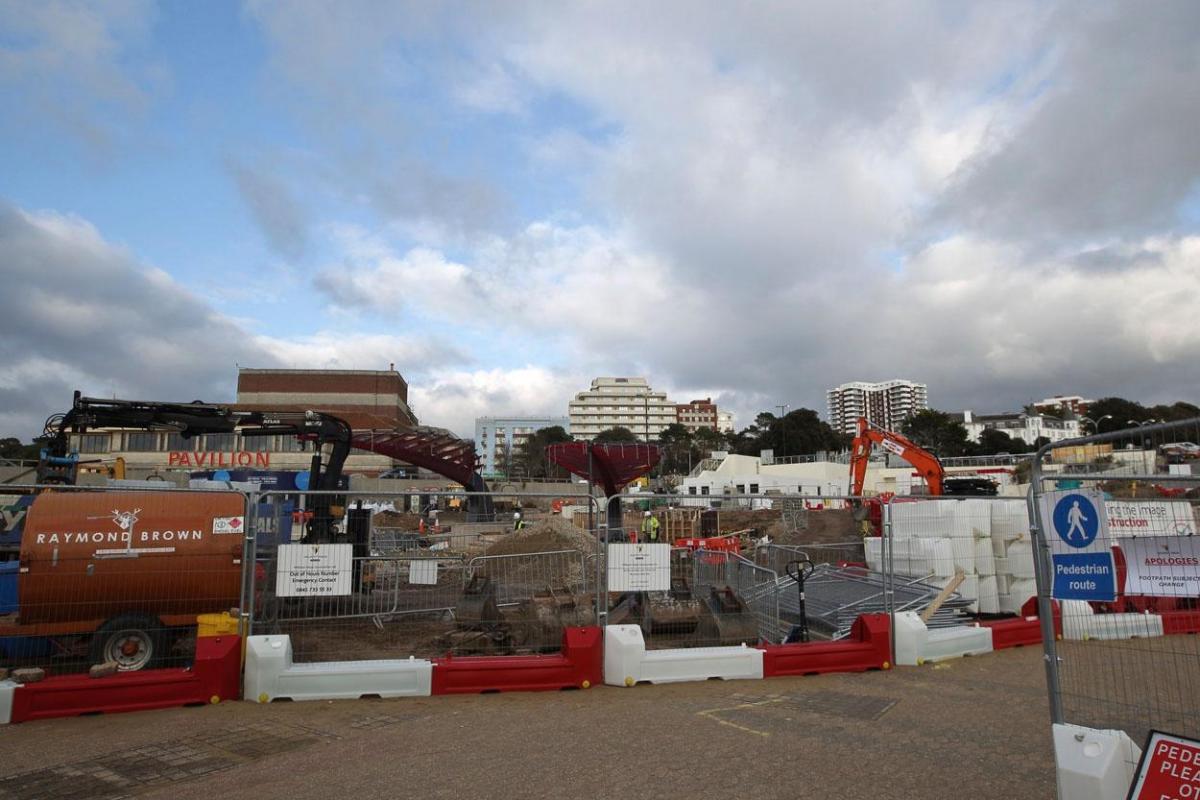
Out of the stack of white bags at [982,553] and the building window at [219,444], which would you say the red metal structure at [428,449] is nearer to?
the stack of white bags at [982,553]

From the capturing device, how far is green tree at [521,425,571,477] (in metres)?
116

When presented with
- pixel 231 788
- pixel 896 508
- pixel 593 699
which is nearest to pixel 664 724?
pixel 593 699

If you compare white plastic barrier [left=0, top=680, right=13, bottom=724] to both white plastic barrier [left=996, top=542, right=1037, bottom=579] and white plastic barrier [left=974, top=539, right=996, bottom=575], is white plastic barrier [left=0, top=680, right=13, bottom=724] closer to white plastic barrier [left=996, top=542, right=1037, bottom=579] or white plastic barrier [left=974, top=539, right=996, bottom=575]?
white plastic barrier [left=974, top=539, right=996, bottom=575]

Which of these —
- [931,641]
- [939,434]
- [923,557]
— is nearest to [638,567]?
[931,641]

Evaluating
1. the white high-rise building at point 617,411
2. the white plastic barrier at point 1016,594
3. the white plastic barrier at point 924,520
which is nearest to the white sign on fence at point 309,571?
the white plastic barrier at point 924,520

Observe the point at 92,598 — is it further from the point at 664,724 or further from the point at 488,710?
the point at 664,724

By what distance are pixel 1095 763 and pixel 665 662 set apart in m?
4.88

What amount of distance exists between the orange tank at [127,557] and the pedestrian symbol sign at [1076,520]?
24.5ft

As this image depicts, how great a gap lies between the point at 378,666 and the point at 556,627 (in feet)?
8.21

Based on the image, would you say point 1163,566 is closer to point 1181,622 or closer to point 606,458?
point 1181,622

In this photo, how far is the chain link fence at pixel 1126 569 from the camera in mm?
4066

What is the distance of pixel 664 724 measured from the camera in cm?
671

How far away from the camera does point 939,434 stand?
103375 mm

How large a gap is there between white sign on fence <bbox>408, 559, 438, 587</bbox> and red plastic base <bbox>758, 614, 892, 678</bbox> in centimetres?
434
